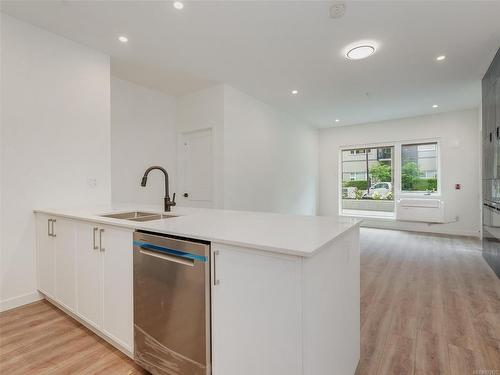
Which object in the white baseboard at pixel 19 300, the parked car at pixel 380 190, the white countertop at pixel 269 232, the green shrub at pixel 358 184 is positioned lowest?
the white baseboard at pixel 19 300

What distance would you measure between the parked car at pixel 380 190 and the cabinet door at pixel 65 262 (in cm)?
677

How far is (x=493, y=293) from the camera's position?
262cm

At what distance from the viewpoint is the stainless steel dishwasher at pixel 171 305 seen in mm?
1216

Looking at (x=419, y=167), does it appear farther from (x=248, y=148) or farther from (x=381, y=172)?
(x=248, y=148)

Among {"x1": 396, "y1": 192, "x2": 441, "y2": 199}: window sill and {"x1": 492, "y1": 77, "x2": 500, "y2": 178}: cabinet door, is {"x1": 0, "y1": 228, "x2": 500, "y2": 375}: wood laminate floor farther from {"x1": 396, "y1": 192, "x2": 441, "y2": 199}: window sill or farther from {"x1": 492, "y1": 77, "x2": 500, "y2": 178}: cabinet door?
{"x1": 396, "y1": 192, "x2": 441, "y2": 199}: window sill

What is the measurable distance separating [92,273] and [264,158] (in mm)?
3619

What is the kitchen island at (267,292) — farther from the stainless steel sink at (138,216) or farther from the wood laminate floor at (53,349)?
the stainless steel sink at (138,216)

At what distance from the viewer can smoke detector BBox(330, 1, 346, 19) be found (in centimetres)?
218

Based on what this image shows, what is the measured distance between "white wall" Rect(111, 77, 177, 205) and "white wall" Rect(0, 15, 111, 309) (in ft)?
2.57

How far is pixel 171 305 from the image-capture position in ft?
4.41

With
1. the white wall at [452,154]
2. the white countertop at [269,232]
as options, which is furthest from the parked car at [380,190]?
the white countertop at [269,232]

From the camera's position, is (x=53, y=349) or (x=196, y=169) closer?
(x=53, y=349)

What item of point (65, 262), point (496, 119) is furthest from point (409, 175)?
point (65, 262)

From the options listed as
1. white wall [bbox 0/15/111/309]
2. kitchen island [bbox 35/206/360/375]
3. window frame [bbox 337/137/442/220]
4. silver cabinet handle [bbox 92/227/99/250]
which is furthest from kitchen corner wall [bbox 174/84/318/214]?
kitchen island [bbox 35/206/360/375]
